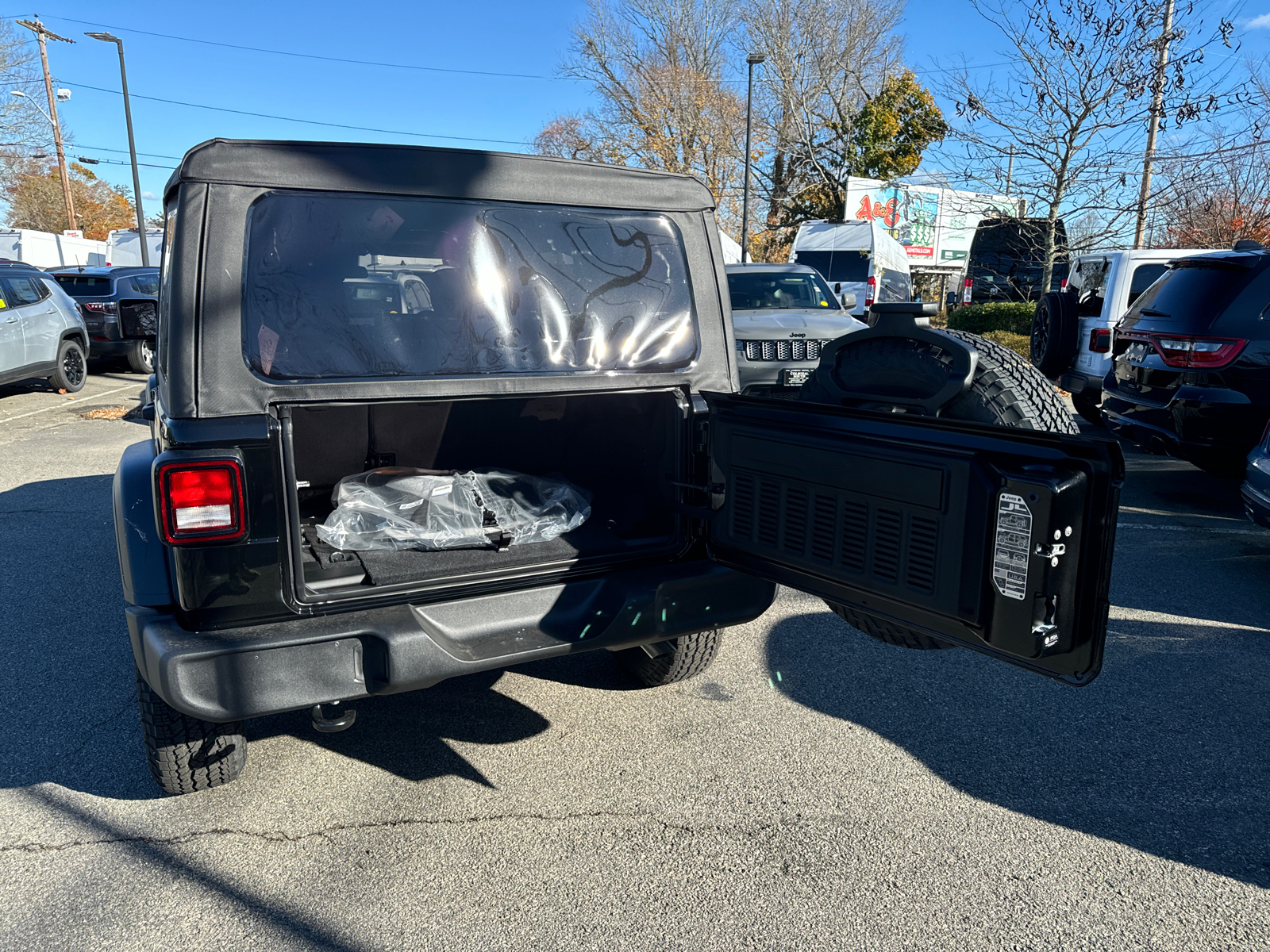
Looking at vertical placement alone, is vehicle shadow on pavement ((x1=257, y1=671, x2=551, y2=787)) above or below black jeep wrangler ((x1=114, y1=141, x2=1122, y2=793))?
below

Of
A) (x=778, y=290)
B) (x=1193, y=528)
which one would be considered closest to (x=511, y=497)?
(x=1193, y=528)

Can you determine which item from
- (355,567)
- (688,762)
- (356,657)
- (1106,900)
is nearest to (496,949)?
(356,657)

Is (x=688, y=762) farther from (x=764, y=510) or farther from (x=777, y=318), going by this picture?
(x=777, y=318)

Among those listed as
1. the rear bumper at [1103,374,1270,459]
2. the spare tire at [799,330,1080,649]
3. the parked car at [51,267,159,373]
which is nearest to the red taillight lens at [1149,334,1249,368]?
the rear bumper at [1103,374,1270,459]

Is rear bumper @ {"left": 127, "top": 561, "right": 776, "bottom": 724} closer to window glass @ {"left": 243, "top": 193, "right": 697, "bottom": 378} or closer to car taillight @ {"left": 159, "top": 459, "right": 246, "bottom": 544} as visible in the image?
car taillight @ {"left": 159, "top": 459, "right": 246, "bottom": 544}

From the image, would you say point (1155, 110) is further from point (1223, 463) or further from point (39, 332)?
point (39, 332)

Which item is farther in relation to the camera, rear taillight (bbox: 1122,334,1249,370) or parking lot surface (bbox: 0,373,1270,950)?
rear taillight (bbox: 1122,334,1249,370)

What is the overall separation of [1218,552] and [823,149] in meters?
32.8

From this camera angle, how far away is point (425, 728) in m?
3.30

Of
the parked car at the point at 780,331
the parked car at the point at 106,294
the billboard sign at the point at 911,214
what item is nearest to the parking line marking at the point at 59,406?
the parked car at the point at 106,294

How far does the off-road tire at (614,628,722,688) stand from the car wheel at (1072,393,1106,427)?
7.26m

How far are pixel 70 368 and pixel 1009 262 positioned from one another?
1909 centimetres

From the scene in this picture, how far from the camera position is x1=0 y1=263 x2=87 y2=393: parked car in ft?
35.0

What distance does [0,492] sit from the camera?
272 inches
